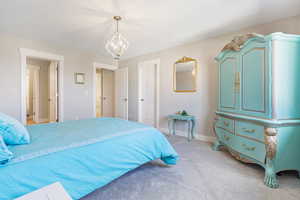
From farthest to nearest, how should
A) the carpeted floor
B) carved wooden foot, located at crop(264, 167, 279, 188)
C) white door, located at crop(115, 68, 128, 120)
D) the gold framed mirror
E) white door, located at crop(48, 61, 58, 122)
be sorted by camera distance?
white door, located at crop(115, 68, 128, 120)
white door, located at crop(48, 61, 58, 122)
the gold framed mirror
carved wooden foot, located at crop(264, 167, 279, 188)
the carpeted floor

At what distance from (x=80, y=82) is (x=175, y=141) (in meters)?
3.10

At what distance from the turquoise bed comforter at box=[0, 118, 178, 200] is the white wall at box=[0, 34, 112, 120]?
2384mm

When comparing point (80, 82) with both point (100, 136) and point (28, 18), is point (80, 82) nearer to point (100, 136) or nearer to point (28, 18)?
point (28, 18)

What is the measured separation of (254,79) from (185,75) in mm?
1770

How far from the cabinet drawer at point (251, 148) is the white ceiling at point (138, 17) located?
1926 mm

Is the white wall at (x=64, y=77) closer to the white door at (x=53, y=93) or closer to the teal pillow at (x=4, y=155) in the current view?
the white door at (x=53, y=93)

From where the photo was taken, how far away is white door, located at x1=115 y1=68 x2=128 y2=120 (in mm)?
4746

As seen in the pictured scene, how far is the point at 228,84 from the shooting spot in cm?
A: 247

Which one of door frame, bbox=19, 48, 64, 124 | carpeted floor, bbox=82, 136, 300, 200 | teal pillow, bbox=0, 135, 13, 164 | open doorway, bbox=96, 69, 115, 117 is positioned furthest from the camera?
open doorway, bbox=96, 69, 115, 117

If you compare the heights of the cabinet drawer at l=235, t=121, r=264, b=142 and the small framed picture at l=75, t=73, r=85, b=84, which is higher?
the small framed picture at l=75, t=73, r=85, b=84

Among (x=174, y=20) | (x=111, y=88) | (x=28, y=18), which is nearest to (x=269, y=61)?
(x=174, y=20)

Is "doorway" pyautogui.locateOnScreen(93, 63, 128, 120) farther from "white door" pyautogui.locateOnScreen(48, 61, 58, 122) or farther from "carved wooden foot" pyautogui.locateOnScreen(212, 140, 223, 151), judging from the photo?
"carved wooden foot" pyautogui.locateOnScreen(212, 140, 223, 151)

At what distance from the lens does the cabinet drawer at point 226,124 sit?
2.35m

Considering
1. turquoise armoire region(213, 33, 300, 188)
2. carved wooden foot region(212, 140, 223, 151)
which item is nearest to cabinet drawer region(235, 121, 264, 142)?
turquoise armoire region(213, 33, 300, 188)
